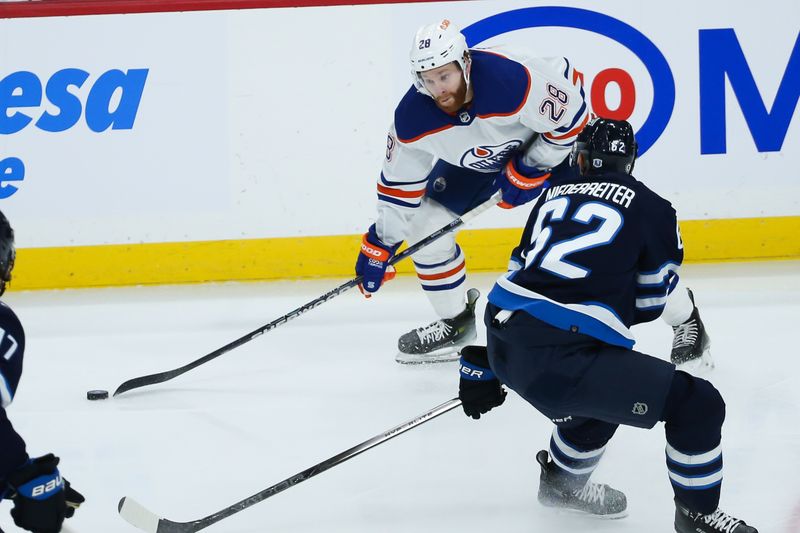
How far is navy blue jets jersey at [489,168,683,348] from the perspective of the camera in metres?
2.00

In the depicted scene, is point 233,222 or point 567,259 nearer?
point 567,259

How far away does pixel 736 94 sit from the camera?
15.1 feet

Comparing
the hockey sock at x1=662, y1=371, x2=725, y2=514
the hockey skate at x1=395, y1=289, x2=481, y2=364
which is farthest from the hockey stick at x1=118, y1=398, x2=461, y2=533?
the hockey skate at x1=395, y1=289, x2=481, y2=364

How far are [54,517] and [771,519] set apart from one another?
152 cm

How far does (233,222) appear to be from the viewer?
4.74 meters

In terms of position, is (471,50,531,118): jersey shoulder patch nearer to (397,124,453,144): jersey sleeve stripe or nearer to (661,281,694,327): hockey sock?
(397,124,453,144): jersey sleeve stripe

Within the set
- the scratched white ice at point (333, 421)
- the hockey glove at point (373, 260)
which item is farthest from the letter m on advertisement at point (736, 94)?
the hockey glove at point (373, 260)

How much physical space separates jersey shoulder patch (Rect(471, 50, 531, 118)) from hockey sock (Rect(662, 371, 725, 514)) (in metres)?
1.34

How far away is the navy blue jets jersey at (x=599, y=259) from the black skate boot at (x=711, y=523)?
1.25 ft

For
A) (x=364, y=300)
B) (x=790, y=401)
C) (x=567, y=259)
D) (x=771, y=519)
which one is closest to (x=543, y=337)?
(x=567, y=259)

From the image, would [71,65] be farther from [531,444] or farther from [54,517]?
[54,517]

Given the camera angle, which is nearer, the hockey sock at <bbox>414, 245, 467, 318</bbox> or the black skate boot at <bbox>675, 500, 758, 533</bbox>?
the black skate boot at <bbox>675, 500, 758, 533</bbox>

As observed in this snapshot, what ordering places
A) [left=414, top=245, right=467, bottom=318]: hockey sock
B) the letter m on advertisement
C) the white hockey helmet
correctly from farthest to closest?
the letter m on advertisement → [left=414, top=245, right=467, bottom=318]: hockey sock → the white hockey helmet

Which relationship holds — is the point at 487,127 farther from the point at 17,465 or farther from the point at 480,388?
the point at 17,465
